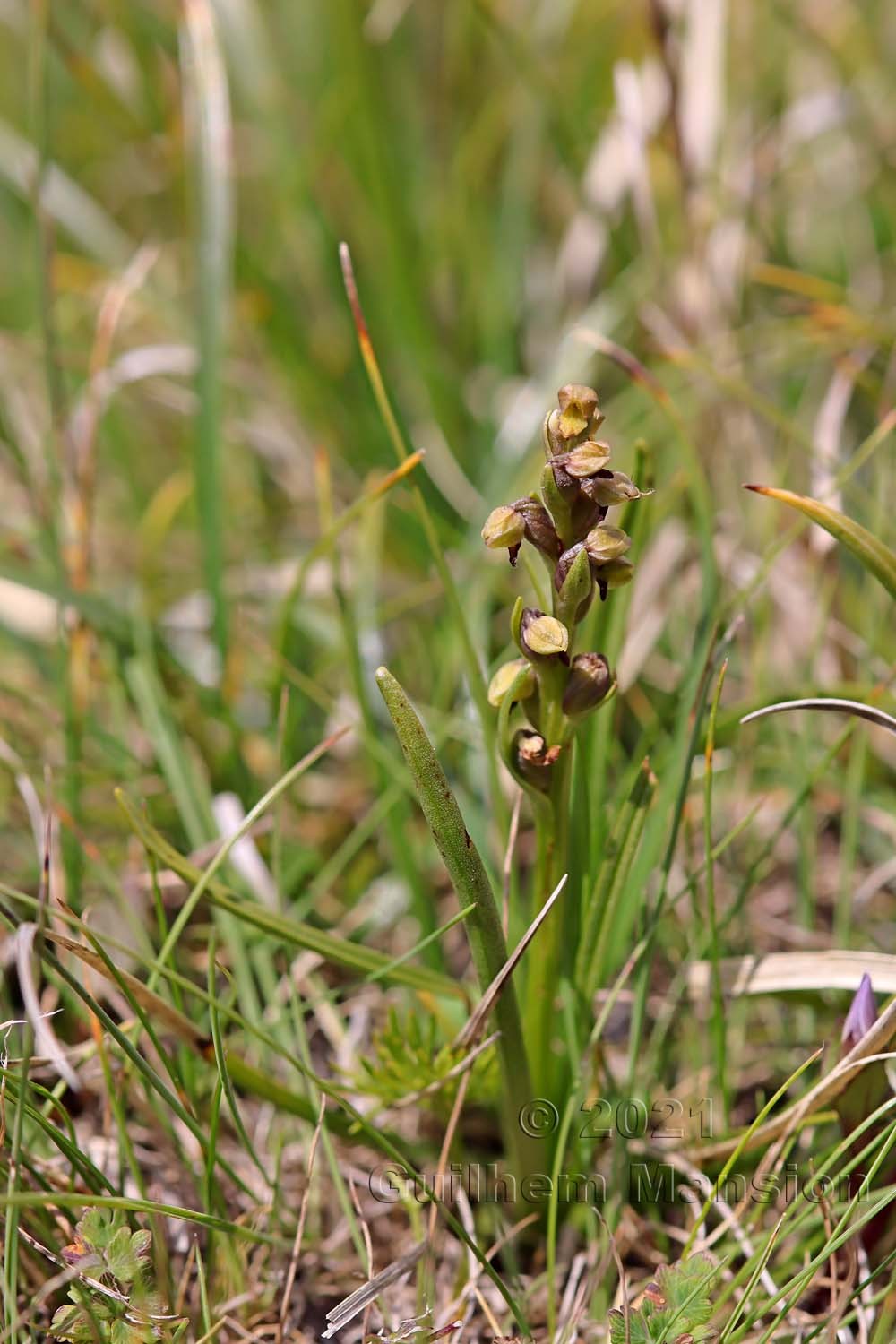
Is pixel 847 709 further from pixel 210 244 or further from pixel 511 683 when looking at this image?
pixel 210 244

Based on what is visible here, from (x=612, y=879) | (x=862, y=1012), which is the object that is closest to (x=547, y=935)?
(x=612, y=879)

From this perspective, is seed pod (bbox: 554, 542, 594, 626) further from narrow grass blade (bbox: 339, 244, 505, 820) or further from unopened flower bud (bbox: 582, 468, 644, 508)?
narrow grass blade (bbox: 339, 244, 505, 820)

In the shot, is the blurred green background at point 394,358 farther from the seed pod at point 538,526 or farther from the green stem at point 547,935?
the seed pod at point 538,526

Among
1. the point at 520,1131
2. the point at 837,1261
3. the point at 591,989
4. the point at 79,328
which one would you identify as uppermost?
the point at 79,328

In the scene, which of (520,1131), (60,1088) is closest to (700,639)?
(520,1131)

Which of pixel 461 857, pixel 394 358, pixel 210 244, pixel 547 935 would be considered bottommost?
pixel 547 935

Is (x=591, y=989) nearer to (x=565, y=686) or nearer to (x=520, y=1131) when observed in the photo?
(x=520, y=1131)
